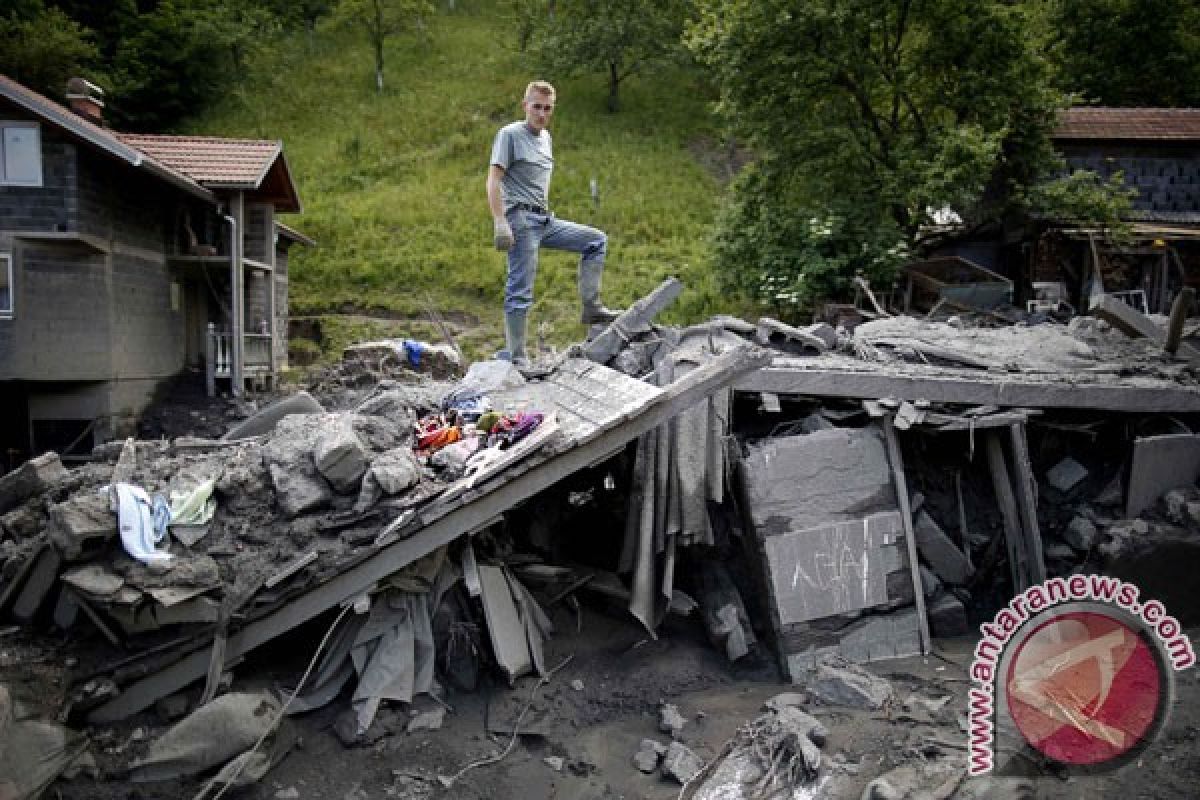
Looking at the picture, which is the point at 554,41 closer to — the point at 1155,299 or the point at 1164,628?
the point at 1155,299

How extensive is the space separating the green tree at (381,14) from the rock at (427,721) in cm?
3991

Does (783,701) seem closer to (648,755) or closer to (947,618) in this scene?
(648,755)

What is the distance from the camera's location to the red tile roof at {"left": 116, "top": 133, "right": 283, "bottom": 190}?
16.1m

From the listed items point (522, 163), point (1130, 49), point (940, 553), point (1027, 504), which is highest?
point (1130, 49)

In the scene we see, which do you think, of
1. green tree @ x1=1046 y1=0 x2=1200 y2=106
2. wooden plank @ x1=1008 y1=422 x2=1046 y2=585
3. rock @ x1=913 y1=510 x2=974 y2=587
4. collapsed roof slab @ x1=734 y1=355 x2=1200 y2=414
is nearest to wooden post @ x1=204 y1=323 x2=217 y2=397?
collapsed roof slab @ x1=734 y1=355 x2=1200 y2=414

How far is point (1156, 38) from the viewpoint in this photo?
27.0 meters

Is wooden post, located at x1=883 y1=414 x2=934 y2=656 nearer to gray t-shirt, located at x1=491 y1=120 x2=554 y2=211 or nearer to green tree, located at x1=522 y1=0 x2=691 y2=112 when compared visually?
gray t-shirt, located at x1=491 y1=120 x2=554 y2=211

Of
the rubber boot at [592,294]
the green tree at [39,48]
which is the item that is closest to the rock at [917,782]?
the rubber boot at [592,294]

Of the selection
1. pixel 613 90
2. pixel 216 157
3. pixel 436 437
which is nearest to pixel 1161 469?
pixel 436 437

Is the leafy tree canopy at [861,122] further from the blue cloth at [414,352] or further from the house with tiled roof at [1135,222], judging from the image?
the blue cloth at [414,352]

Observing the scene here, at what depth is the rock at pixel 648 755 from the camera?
4.97 metres

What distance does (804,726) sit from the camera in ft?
16.1

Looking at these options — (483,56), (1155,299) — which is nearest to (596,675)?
(1155,299)

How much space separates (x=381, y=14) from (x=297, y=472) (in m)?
42.3
